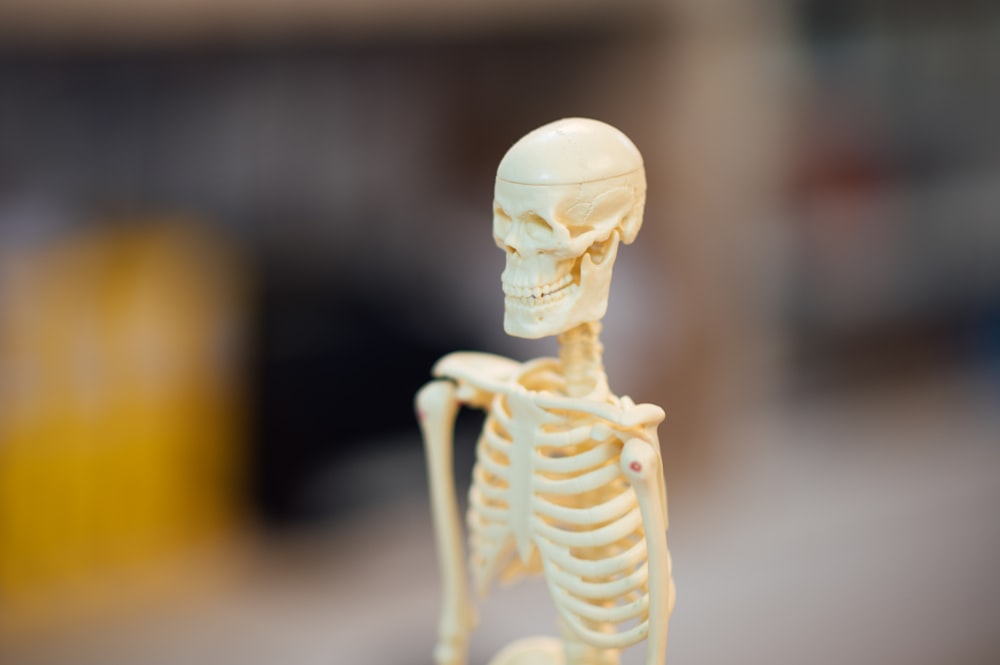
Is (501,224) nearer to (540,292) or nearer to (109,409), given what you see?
(540,292)

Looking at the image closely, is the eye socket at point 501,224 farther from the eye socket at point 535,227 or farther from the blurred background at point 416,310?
the blurred background at point 416,310

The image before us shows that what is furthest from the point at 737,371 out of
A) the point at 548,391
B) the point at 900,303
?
the point at 548,391

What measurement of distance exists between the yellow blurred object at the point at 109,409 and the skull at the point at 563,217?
932mm

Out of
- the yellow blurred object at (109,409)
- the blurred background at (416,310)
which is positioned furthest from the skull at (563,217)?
the yellow blurred object at (109,409)

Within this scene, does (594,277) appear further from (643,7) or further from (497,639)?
(643,7)

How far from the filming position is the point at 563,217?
759 millimetres

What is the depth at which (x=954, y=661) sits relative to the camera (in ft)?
3.74

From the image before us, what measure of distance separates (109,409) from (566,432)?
928 mm

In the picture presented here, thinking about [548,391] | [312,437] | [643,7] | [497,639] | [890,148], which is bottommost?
[497,639]

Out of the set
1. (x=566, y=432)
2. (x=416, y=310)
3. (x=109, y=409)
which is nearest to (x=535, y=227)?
(x=566, y=432)

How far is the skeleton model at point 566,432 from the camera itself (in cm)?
76

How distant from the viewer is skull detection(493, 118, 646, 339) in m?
0.75

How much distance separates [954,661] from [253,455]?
3.26ft

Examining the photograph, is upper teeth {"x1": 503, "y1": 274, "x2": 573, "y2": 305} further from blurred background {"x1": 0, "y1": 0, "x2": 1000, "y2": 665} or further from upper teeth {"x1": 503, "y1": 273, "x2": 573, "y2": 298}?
blurred background {"x1": 0, "y1": 0, "x2": 1000, "y2": 665}
